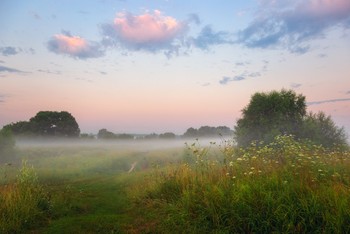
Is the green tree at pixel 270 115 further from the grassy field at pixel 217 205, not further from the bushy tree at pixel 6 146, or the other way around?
the bushy tree at pixel 6 146

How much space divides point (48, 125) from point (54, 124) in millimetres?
1681

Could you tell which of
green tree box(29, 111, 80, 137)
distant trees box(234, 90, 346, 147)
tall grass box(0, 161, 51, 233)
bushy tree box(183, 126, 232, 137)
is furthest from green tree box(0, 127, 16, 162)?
bushy tree box(183, 126, 232, 137)

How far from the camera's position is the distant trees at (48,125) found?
87062mm

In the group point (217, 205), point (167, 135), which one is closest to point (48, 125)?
point (167, 135)

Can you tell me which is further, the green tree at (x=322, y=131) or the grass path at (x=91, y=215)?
the green tree at (x=322, y=131)

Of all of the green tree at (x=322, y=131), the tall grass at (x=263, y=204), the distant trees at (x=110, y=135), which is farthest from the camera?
the distant trees at (x=110, y=135)

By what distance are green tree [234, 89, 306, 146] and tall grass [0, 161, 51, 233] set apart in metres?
30.5

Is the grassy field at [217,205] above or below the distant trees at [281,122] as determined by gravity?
below

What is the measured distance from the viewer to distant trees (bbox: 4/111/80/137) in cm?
8706

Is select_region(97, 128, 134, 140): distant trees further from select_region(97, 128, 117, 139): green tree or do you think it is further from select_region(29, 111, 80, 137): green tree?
select_region(29, 111, 80, 137): green tree

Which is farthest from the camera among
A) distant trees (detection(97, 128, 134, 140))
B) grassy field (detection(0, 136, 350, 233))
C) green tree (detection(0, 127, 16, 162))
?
distant trees (detection(97, 128, 134, 140))

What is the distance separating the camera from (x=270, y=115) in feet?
128

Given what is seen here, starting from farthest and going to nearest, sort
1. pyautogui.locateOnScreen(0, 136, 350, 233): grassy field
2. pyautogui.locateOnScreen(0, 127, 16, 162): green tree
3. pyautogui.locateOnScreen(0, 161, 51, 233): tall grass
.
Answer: pyautogui.locateOnScreen(0, 127, 16, 162): green tree, pyautogui.locateOnScreen(0, 161, 51, 233): tall grass, pyautogui.locateOnScreen(0, 136, 350, 233): grassy field

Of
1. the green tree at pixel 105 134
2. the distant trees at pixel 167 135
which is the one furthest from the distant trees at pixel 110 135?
the distant trees at pixel 167 135
